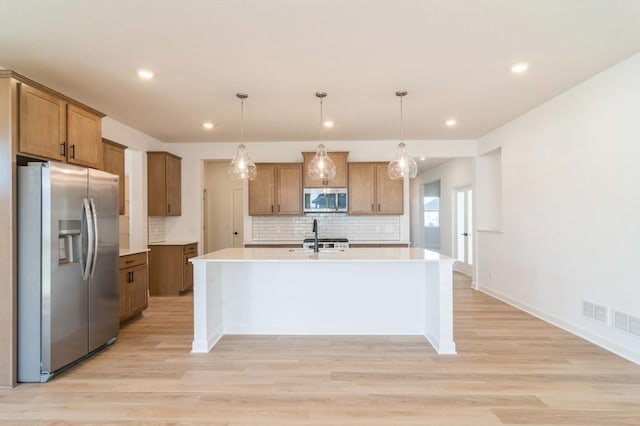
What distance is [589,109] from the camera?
363cm

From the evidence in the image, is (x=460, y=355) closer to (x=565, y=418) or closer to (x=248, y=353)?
(x=565, y=418)

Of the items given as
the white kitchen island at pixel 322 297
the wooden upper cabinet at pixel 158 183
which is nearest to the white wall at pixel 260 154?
the wooden upper cabinet at pixel 158 183

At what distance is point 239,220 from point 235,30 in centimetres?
635

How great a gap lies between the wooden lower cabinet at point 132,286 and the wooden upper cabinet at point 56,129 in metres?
1.29

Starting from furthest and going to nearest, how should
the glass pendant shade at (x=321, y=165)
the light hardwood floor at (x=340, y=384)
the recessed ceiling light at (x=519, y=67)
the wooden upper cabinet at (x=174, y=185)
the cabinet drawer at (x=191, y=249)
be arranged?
the wooden upper cabinet at (x=174, y=185) → the cabinet drawer at (x=191, y=249) → the glass pendant shade at (x=321, y=165) → the recessed ceiling light at (x=519, y=67) → the light hardwood floor at (x=340, y=384)

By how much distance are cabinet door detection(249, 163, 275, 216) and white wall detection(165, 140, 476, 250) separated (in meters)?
0.27

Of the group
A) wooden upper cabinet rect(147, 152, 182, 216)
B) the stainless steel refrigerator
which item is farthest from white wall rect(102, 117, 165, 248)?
the stainless steel refrigerator

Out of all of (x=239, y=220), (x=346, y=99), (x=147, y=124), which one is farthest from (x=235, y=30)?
(x=239, y=220)

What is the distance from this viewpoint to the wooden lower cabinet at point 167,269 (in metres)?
5.74

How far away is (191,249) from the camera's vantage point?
6023mm

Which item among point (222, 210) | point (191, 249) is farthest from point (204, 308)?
point (222, 210)

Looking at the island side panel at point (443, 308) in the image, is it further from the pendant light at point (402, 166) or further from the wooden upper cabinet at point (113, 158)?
the wooden upper cabinet at point (113, 158)

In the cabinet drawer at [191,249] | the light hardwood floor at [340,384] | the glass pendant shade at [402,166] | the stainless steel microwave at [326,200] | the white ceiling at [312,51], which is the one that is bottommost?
the light hardwood floor at [340,384]

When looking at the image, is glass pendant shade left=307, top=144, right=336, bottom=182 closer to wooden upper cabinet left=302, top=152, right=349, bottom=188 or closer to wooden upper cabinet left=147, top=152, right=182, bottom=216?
wooden upper cabinet left=302, top=152, right=349, bottom=188
